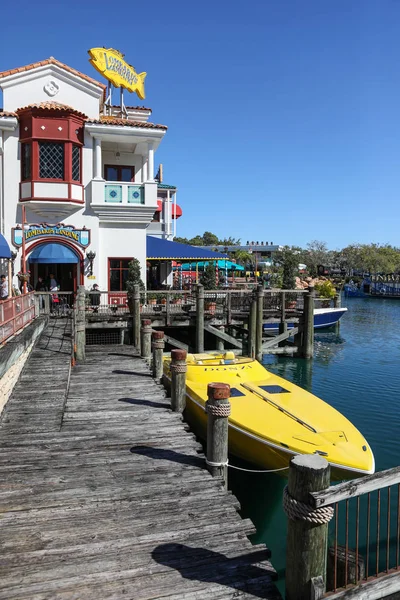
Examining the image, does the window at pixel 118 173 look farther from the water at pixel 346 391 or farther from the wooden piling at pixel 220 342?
the water at pixel 346 391

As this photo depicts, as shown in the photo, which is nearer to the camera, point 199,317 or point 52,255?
point 199,317

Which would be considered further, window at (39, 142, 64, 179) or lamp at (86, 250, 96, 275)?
lamp at (86, 250, 96, 275)

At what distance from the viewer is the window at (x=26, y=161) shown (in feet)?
67.1

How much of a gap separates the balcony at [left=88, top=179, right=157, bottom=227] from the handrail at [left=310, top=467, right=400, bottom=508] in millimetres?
18892

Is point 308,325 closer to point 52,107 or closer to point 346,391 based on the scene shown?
point 346,391

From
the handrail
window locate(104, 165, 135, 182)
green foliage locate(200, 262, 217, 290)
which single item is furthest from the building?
the handrail

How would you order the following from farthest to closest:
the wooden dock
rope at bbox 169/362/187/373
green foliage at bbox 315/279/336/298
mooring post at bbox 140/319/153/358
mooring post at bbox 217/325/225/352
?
green foliage at bbox 315/279/336/298 < mooring post at bbox 217/325/225/352 < mooring post at bbox 140/319/153/358 < rope at bbox 169/362/187/373 < the wooden dock

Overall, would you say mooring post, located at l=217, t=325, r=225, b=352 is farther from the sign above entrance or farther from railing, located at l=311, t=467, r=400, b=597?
railing, located at l=311, t=467, r=400, b=597

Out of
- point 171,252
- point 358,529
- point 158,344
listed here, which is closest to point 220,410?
point 358,529

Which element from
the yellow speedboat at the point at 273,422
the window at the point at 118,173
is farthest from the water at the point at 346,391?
the window at the point at 118,173

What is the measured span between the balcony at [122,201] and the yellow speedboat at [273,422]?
37.2 feet

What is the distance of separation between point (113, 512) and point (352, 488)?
2854mm

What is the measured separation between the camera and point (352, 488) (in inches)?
→ 149

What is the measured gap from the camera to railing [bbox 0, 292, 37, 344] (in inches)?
349
